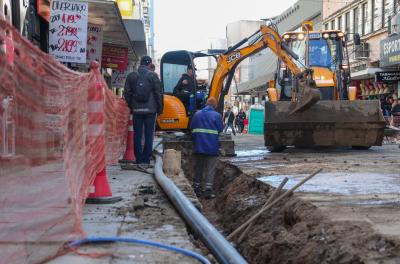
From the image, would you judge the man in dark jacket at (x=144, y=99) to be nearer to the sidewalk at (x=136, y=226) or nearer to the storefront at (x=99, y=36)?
the storefront at (x=99, y=36)

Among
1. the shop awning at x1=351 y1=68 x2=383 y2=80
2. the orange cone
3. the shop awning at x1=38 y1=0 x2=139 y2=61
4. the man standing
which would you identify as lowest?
the orange cone

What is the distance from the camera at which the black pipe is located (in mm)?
4251

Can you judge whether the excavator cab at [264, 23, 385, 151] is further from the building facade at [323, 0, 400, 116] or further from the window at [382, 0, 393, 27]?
the window at [382, 0, 393, 27]

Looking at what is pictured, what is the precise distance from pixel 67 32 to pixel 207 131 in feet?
10.6

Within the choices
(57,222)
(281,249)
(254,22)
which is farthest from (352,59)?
(254,22)

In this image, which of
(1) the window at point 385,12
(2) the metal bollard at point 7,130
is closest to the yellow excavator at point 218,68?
(2) the metal bollard at point 7,130

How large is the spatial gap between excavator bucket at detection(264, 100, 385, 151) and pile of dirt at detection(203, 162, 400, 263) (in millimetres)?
4612

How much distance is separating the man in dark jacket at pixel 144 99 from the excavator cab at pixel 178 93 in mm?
4470

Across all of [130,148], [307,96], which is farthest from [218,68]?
[130,148]

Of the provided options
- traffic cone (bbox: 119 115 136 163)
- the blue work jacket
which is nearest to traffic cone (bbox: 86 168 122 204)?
the blue work jacket

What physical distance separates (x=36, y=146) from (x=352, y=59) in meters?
32.0

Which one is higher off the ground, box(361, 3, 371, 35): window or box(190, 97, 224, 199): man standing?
box(361, 3, 371, 35): window

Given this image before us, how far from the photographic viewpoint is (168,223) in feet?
18.8

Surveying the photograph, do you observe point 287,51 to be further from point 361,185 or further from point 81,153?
point 81,153
